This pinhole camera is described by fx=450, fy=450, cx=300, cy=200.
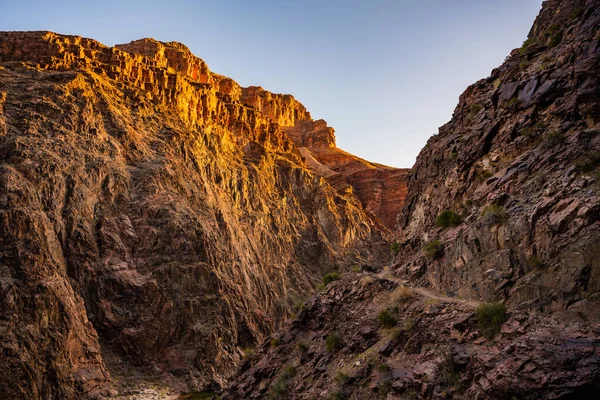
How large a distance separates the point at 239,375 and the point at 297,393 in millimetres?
6127

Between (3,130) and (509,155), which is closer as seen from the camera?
(509,155)

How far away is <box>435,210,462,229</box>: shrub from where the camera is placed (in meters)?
20.1

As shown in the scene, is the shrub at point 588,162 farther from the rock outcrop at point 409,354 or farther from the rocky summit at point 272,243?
the rock outcrop at point 409,354

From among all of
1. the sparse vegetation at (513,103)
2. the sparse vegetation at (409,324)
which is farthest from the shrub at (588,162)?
the sparse vegetation at (409,324)

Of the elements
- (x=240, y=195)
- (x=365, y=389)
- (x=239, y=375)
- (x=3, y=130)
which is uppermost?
(x=3, y=130)

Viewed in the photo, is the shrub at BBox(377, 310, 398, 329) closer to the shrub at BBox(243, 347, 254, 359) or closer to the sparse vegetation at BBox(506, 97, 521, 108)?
the shrub at BBox(243, 347, 254, 359)

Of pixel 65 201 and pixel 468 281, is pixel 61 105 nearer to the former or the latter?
pixel 65 201

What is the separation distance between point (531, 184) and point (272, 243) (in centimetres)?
5779

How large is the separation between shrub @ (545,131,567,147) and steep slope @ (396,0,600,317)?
37mm

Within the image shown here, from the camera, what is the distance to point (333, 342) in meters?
19.2

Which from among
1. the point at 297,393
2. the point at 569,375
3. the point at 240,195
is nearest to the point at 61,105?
the point at 240,195

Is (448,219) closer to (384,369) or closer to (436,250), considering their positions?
(436,250)

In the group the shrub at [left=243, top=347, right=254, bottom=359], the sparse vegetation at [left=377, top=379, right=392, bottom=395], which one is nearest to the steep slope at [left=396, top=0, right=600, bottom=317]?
the sparse vegetation at [left=377, top=379, right=392, bottom=395]

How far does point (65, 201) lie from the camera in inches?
1818
